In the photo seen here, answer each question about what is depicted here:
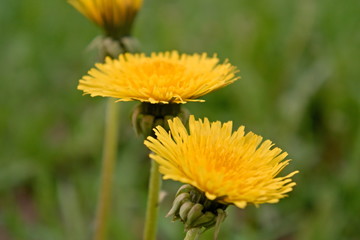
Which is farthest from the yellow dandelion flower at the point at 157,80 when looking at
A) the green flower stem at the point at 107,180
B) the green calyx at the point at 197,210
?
the green flower stem at the point at 107,180

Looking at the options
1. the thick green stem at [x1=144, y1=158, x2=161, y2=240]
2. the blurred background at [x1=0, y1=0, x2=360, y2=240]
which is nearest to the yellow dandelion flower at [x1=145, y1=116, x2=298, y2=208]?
the thick green stem at [x1=144, y1=158, x2=161, y2=240]

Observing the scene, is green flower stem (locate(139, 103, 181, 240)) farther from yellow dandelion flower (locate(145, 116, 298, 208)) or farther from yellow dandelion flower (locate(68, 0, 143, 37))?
yellow dandelion flower (locate(68, 0, 143, 37))

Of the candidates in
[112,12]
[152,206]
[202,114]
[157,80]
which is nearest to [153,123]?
[157,80]

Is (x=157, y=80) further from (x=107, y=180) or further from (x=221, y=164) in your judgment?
(x=107, y=180)

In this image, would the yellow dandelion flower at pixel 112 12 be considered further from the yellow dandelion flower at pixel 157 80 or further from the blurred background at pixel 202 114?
the blurred background at pixel 202 114

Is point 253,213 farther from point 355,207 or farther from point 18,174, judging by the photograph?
point 18,174
